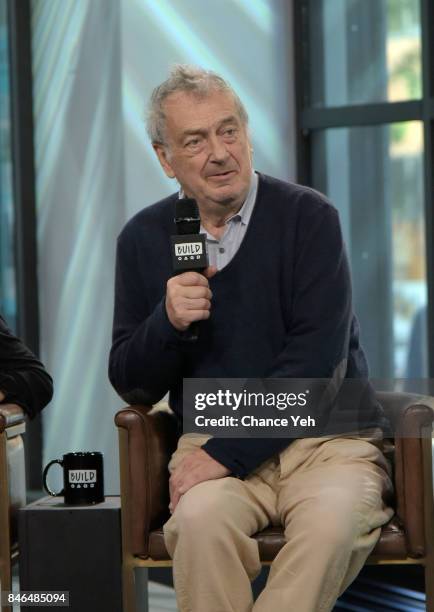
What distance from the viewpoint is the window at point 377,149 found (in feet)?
13.4

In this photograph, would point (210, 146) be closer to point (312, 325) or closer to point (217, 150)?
point (217, 150)

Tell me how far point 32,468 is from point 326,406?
254 centimetres

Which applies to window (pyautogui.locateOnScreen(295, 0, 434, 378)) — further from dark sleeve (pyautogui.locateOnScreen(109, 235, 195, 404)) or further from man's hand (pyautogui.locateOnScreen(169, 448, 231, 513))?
man's hand (pyautogui.locateOnScreen(169, 448, 231, 513))

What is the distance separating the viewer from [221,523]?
2555mm

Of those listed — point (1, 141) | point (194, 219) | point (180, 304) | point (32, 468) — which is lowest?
point (32, 468)

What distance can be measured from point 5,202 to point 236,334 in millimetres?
2583

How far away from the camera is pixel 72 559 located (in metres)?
2.96

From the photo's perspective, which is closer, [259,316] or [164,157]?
[259,316]

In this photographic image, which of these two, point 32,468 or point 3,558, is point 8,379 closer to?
point 3,558

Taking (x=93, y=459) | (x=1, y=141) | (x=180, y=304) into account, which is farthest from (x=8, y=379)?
(x=1, y=141)

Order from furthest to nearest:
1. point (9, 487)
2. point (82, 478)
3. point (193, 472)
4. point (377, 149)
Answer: point (377, 149)
point (9, 487)
point (82, 478)
point (193, 472)

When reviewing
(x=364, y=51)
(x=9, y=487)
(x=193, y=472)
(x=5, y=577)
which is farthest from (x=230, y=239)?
(x=364, y=51)

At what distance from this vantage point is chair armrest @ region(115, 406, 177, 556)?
112 inches

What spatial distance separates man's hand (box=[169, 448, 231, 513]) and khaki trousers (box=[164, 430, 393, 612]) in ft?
0.07
